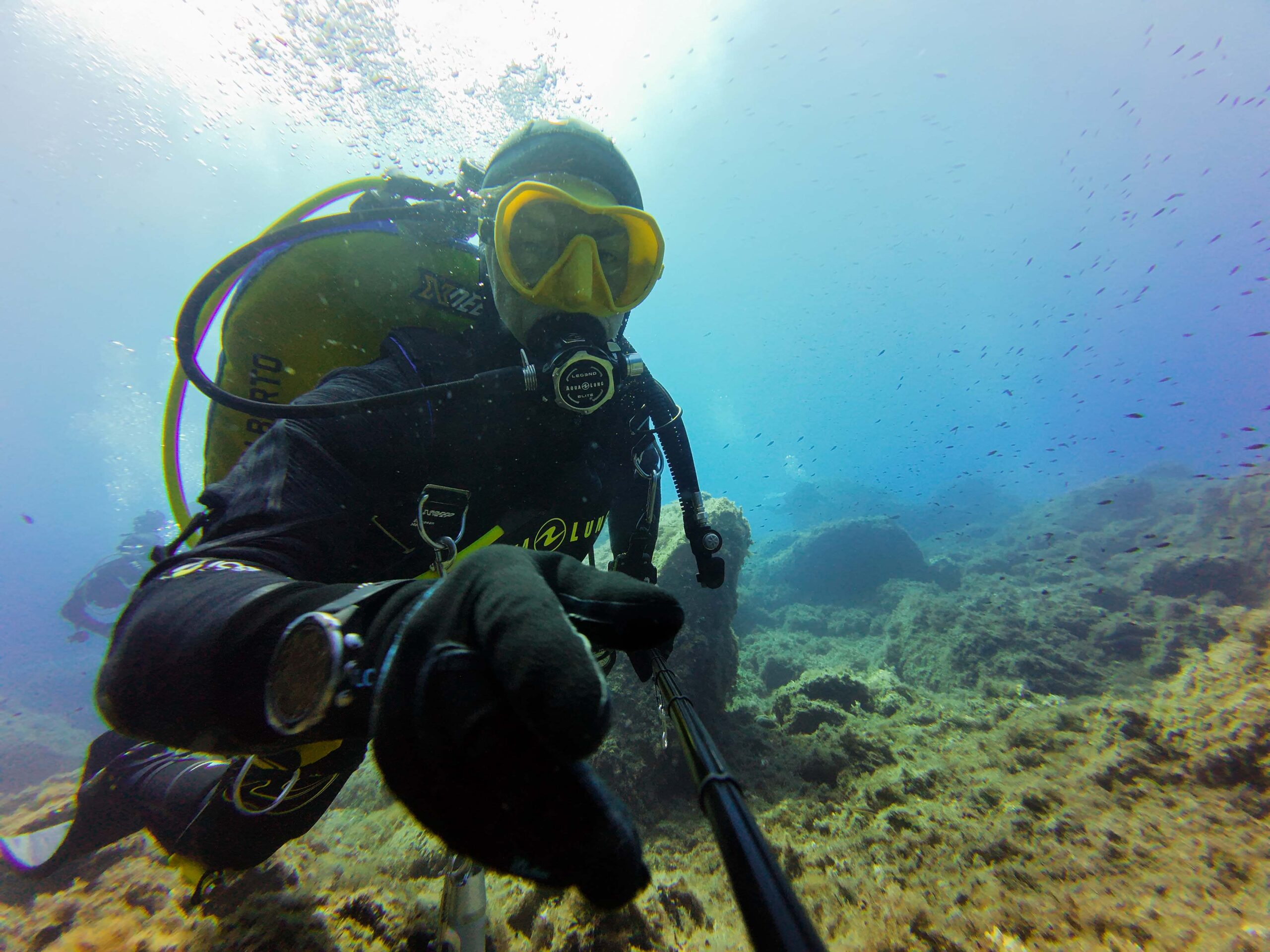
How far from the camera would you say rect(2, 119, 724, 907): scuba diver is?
2.24 ft

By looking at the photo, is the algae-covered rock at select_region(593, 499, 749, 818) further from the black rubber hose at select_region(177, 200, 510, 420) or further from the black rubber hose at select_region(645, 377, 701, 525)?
the black rubber hose at select_region(177, 200, 510, 420)

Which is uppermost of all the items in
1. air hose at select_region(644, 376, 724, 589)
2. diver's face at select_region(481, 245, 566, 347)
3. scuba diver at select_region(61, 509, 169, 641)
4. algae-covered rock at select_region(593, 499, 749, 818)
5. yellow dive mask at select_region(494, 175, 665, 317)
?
scuba diver at select_region(61, 509, 169, 641)

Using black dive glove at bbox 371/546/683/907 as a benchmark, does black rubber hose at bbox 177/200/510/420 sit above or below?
above

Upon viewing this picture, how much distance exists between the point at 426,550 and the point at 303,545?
33.7 inches

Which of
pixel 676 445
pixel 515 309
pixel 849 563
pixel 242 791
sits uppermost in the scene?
pixel 849 563

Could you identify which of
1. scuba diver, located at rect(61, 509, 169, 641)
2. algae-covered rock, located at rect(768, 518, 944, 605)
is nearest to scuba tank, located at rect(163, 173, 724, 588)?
algae-covered rock, located at rect(768, 518, 944, 605)

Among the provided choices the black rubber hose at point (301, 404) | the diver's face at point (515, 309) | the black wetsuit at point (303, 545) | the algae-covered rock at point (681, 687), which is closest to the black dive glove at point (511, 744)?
the black wetsuit at point (303, 545)

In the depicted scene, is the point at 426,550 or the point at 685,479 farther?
the point at 685,479

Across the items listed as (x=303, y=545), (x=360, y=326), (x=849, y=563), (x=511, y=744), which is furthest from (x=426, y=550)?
(x=849, y=563)

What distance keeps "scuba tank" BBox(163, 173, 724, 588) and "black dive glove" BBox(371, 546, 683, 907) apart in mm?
1555

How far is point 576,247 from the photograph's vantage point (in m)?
2.49

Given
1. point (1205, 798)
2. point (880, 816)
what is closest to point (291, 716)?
point (880, 816)

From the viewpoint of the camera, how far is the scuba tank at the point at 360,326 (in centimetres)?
227

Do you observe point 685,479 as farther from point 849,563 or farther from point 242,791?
point 849,563
